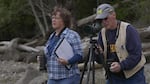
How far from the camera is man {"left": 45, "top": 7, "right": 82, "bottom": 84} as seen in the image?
14.8ft

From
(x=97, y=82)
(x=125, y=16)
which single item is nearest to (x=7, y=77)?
(x=97, y=82)

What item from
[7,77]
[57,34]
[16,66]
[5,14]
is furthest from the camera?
[5,14]

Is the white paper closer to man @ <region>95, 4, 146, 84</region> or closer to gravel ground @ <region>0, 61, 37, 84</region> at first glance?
man @ <region>95, 4, 146, 84</region>

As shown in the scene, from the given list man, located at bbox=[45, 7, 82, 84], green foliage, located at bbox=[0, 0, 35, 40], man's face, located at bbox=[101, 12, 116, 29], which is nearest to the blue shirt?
man, located at bbox=[45, 7, 82, 84]

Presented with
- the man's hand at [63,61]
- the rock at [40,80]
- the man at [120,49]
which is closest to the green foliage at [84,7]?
the rock at [40,80]

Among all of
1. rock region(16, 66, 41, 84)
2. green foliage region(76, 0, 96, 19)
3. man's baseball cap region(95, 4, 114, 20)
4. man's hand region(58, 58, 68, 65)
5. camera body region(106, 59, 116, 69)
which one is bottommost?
rock region(16, 66, 41, 84)

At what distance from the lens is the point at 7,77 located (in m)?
10.4

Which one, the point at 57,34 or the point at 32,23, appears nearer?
the point at 57,34

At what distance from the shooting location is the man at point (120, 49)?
4.04 meters

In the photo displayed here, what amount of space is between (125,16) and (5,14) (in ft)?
14.8

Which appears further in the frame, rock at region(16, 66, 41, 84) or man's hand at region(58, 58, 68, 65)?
rock at region(16, 66, 41, 84)

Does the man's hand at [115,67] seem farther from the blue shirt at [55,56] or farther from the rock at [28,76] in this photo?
the rock at [28,76]

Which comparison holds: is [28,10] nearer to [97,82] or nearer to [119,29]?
[97,82]

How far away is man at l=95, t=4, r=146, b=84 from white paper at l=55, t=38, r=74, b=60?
16.7 inches
